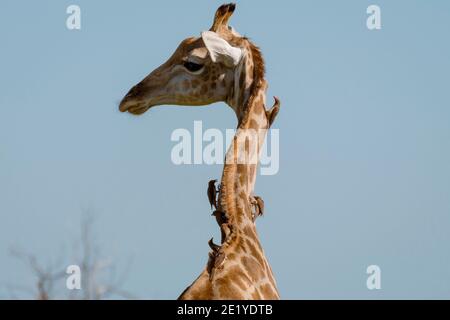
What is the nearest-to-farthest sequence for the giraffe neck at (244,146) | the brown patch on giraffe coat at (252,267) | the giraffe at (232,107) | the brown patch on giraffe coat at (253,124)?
the giraffe at (232,107) → the brown patch on giraffe coat at (252,267) → the giraffe neck at (244,146) → the brown patch on giraffe coat at (253,124)

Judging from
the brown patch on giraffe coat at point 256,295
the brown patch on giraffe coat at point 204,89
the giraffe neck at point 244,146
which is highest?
the brown patch on giraffe coat at point 204,89

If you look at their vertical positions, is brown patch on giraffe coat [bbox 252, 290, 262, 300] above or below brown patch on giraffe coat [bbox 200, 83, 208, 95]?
below

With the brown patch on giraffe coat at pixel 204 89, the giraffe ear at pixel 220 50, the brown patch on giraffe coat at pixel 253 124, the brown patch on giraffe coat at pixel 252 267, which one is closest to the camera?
the brown patch on giraffe coat at pixel 252 267

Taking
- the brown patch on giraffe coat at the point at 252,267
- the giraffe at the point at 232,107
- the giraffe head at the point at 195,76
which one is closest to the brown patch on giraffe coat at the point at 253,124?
the giraffe at the point at 232,107

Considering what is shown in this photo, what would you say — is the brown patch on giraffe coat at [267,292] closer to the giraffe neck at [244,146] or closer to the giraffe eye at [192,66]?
the giraffe neck at [244,146]

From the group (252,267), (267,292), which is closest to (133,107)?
(252,267)

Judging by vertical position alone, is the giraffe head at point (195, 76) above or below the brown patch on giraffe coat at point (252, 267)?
above

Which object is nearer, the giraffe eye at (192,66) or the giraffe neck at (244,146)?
the giraffe neck at (244,146)

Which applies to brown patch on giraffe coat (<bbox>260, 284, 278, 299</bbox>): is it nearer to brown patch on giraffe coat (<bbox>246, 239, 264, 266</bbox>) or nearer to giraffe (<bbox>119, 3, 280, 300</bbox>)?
giraffe (<bbox>119, 3, 280, 300</bbox>)

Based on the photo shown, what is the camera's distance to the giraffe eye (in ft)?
58.1

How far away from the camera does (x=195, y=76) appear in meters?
17.8

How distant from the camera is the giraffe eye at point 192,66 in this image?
17719 mm

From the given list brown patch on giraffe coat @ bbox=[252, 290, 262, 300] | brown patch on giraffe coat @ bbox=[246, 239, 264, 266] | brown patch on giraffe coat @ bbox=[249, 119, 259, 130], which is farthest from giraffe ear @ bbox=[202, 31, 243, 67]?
brown patch on giraffe coat @ bbox=[252, 290, 262, 300]
